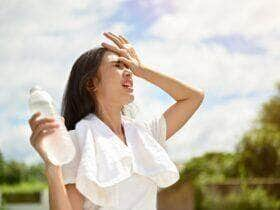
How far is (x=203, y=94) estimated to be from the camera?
202 centimetres

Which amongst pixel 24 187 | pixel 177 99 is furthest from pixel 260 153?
pixel 177 99

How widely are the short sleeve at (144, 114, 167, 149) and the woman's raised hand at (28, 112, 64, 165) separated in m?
0.48

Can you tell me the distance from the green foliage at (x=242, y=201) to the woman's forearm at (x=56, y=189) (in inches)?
389

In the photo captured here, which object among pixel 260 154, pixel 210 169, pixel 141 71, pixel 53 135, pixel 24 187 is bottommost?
pixel 24 187

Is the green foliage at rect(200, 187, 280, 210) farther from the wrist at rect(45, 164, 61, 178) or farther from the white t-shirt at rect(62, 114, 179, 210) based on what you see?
the wrist at rect(45, 164, 61, 178)

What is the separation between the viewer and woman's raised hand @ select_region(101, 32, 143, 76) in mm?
1856

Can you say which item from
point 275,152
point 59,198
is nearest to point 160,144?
point 59,198

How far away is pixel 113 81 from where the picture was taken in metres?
1.83

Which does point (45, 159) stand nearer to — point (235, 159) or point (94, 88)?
point (94, 88)

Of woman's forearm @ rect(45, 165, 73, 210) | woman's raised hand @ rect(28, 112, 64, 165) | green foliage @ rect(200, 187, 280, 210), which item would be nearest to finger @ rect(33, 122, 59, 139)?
woman's raised hand @ rect(28, 112, 64, 165)

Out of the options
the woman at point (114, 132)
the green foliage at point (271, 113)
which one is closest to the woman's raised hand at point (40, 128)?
the woman at point (114, 132)

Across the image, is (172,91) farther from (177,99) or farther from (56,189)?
(56,189)

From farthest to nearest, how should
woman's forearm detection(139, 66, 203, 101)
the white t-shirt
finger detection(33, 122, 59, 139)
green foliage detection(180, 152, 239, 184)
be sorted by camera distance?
1. green foliage detection(180, 152, 239, 184)
2. woman's forearm detection(139, 66, 203, 101)
3. the white t-shirt
4. finger detection(33, 122, 59, 139)

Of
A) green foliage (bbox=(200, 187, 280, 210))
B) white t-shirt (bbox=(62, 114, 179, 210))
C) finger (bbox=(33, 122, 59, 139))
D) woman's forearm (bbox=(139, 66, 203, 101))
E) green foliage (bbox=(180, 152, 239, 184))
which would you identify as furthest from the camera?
green foliage (bbox=(180, 152, 239, 184))
